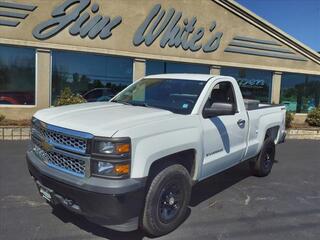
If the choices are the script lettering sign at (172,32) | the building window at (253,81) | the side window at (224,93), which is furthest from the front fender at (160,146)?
the building window at (253,81)

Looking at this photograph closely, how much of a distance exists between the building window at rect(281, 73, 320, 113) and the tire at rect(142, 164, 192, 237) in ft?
43.2

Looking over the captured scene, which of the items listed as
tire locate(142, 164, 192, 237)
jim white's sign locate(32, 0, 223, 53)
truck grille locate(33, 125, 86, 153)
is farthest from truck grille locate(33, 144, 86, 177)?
jim white's sign locate(32, 0, 223, 53)

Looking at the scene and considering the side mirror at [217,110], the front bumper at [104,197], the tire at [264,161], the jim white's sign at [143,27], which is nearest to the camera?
the front bumper at [104,197]

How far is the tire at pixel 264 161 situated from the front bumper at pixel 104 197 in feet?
12.2

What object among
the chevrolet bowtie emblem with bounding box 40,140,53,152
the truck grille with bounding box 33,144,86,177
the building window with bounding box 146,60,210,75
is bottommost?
the truck grille with bounding box 33,144,86,177

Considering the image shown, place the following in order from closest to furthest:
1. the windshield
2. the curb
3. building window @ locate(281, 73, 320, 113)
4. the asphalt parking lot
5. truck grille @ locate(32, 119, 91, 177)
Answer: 1. truck grille @ locate(32, 119, 91, 177)
2. the asphalt parking lot
3. the windshield
4. the curb
5. building window @ locate(281, 73, 320, 113)

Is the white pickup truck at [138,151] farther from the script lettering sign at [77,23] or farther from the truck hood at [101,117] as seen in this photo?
the script lettering sign at [77,23]

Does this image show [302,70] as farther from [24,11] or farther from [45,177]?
[45,177]

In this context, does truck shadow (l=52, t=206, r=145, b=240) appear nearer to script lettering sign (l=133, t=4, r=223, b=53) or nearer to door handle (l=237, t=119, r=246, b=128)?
door handle (l=237, t=119, r=246, b=128)

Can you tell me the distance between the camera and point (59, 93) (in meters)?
12.1

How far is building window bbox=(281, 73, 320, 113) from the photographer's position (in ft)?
53.3

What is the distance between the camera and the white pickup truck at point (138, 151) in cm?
335

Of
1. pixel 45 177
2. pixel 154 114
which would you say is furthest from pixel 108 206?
pixel 154 114

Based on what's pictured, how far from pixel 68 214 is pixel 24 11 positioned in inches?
341
